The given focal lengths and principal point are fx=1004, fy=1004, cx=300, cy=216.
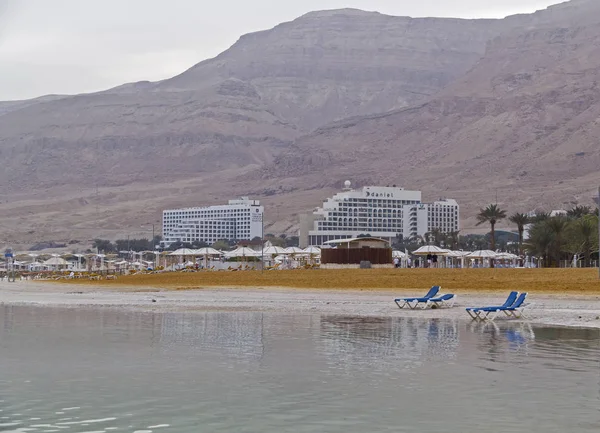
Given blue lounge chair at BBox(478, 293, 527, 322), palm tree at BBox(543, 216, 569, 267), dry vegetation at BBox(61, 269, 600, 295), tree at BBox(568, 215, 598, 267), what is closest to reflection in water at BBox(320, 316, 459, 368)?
blue lounge chair at BBox(478, 293, 527, 322)

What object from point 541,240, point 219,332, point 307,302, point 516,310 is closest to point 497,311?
point 516,310

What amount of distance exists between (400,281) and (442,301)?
1660cm

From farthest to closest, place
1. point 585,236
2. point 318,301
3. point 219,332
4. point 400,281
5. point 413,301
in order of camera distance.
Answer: point 585,236 → point 400,281 → point 318,301 → point 413,301 → point 219,332

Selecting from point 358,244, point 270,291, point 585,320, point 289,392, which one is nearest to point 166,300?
point 270,291

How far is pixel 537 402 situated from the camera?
15648 millimetres

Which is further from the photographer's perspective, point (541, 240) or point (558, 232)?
point (541, 240)

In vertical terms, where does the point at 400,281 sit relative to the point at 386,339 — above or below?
above

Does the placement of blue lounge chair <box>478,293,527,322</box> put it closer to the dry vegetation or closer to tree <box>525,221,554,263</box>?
the dry vegetation

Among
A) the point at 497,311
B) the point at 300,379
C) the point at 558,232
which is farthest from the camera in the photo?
the point at 558,232

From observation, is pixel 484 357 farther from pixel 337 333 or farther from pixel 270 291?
pixel 270 291

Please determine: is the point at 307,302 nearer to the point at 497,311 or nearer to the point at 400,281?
the point at 497,311

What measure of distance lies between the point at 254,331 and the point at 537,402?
42.4ft

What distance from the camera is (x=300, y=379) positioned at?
59.0ft

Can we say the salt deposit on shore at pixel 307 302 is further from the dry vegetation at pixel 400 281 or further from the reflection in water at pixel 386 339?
the dry vegetation at pixel 400 281
